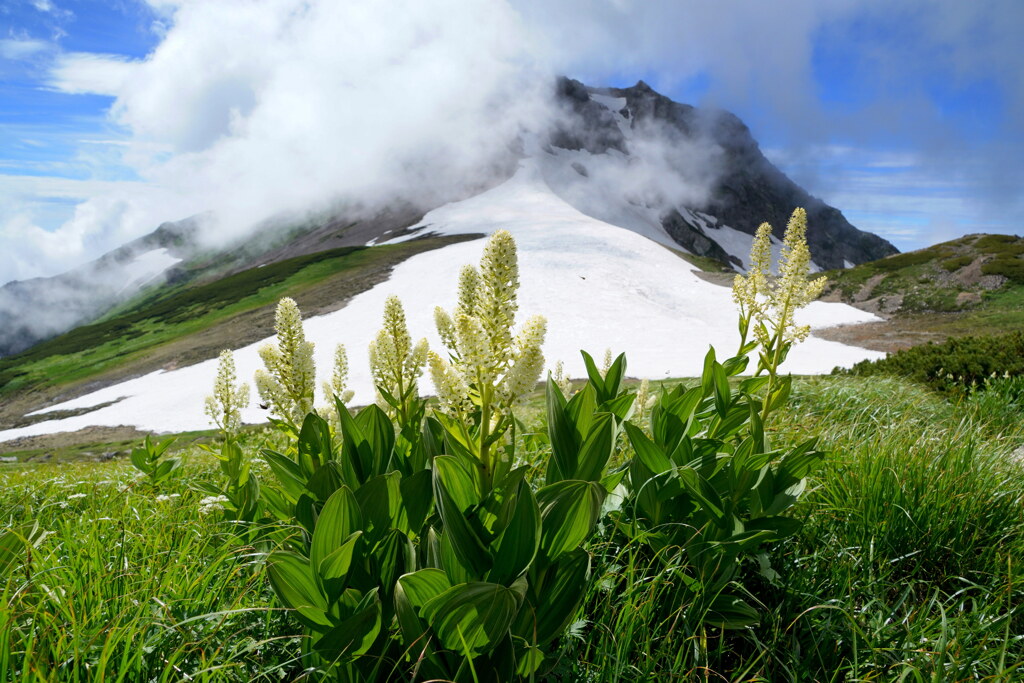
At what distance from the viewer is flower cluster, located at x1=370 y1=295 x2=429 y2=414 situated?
3.95m

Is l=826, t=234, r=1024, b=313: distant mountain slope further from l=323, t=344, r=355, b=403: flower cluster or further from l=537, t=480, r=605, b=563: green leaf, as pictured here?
l=537, t=480, r=605, b=563: green leaf

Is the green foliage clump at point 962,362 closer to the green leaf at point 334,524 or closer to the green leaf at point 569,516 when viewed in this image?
the green leaf at point 569,516

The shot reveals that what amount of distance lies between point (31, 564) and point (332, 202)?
466 ft

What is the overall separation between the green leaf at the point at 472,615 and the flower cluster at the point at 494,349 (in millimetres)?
877

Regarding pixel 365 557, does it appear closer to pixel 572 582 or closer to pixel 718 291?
pixel 572 582

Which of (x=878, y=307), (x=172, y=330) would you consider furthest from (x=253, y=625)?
(x=172, y=330)

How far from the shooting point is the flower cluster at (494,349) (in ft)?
8.53

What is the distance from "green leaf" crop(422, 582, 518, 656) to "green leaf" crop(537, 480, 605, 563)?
365mm

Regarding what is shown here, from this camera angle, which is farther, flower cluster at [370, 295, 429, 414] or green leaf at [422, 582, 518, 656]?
flower cluster at [370, 295, 429, 414]

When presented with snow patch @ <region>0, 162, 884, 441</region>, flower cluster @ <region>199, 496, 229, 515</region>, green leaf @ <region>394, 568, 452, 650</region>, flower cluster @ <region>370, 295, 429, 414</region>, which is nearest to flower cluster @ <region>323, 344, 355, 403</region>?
flower cluster @ <region>370, 295, 429, 414</region>

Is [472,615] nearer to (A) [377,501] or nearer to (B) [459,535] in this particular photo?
(B) [459,535]

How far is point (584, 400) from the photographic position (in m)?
2.99

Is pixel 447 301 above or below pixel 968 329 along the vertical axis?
above

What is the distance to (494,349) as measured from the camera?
2.67 metres
